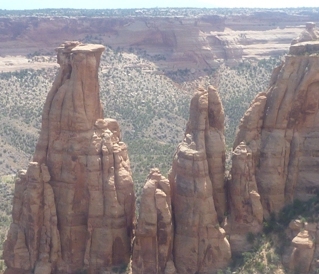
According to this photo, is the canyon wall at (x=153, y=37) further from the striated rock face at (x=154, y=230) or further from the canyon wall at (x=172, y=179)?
the striated rock face at (x=154, y=230)

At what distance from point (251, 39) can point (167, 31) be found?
95.0 feet

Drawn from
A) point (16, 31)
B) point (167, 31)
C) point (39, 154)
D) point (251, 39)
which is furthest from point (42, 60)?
point (39, 154)

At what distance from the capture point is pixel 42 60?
15400 centimetres

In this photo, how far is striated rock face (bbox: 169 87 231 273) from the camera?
38719 mm

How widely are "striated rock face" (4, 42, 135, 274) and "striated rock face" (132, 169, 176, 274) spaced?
2.00 m

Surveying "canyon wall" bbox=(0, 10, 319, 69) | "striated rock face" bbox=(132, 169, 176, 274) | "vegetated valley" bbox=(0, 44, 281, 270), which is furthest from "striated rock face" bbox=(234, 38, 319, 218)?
"canyon wall" bbox=(0, 10, 319, 69)

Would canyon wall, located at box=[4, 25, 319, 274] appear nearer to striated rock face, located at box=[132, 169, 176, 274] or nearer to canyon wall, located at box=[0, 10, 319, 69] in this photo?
striated rock face, located at box=[132, 169, 176, 274]

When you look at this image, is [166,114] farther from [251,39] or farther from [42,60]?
[251,39]

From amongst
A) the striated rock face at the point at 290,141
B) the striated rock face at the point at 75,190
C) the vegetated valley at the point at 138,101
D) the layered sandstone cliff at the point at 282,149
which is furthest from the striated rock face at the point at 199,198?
the vegetated valley at the point at 138,101

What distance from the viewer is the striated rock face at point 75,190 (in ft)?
130

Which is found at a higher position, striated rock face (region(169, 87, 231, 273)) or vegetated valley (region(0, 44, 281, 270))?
striated rock face (region(169, 87, 231, 273))

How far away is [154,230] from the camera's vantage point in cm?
3812

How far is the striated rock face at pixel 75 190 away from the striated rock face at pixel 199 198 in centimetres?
333

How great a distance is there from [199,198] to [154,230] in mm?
3185
